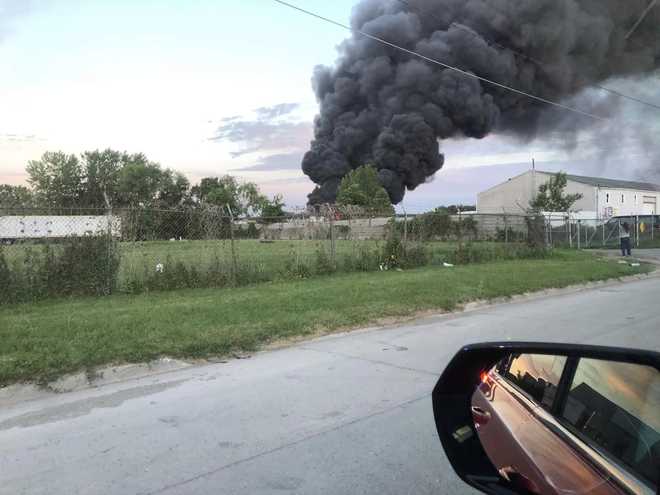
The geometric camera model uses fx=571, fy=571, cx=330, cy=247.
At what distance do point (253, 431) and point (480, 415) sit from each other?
260cm

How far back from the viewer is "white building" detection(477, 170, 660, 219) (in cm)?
6347

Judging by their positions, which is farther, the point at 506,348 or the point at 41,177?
the point at 41,177

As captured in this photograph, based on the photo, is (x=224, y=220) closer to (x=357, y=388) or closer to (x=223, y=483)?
(x=357, y=388)

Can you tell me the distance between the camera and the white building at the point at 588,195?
63469mm

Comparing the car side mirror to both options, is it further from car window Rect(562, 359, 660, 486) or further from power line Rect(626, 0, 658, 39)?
power line Rect(626, 0, 658, 39)

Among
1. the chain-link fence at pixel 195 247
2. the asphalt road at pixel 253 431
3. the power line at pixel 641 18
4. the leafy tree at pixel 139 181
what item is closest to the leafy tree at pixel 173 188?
the leafy tree at pixel 139 181

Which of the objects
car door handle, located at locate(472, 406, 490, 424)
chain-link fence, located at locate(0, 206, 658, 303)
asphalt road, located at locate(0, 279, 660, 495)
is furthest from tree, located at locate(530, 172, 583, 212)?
car door handle, located at locate(472, 406, 490, 424)

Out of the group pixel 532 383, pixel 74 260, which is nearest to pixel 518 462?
pixel 532 383

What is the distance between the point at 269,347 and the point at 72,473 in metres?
4.02

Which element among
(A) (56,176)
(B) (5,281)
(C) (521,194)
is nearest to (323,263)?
(B) (5,281)

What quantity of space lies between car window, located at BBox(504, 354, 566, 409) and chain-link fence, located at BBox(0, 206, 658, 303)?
10265 millimetres

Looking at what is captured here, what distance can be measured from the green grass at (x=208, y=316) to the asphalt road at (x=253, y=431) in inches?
24.1

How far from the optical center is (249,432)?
4.48 metres

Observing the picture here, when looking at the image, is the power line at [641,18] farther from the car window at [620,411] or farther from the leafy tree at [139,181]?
the leafy tree at [139,181]
